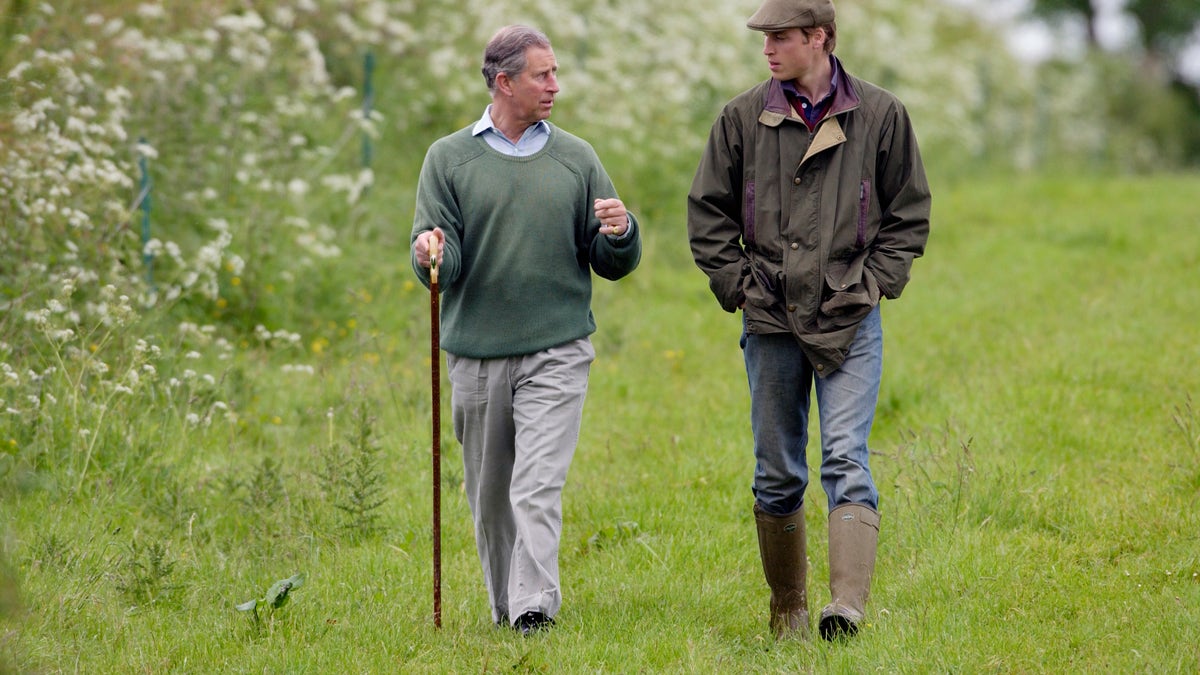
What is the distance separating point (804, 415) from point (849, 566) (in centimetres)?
56

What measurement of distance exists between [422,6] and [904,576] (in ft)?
32.1

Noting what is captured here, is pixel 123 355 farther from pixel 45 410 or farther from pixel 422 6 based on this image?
pixel 422 6

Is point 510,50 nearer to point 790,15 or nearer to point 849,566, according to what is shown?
point 790,15

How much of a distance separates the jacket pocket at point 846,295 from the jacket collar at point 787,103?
0.51 meters

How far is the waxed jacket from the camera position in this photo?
4.55 m

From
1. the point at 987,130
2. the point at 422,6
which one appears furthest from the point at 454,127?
the point at 987,130

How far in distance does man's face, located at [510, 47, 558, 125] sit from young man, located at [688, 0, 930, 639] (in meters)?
0.60

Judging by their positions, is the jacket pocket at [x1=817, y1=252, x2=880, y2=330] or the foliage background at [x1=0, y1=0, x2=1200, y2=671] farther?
the foliage background at [x1=0, y1=0, x2=1200, y2=671]

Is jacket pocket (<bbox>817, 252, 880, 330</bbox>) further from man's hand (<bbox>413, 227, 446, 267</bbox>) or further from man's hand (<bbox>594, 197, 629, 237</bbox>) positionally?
man's hand (<bbox>413, 227, 446, 267</bbox>)

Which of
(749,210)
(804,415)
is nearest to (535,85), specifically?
(749,210)

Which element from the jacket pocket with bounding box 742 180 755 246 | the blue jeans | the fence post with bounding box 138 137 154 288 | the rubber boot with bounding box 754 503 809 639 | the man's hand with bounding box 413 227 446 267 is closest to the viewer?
the man's hand with bounding box 413 227 446 267

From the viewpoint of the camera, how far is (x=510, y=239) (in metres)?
4.67

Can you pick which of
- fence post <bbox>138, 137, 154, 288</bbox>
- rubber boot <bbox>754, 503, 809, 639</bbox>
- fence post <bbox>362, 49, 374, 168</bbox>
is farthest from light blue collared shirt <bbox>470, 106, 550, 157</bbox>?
fence post <bbox>362, 49, 374, 168</bbox>

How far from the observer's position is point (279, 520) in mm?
5773
